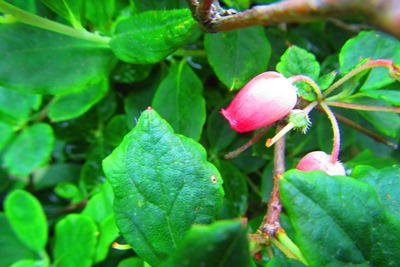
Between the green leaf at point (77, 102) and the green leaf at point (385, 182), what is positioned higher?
the green leaf at point (385, 182)

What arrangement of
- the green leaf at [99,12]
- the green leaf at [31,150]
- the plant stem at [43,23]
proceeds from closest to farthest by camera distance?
1. the plant stem at [43,23]
2. the green leaf at [99,12]
3. the green leaf at [31,150]

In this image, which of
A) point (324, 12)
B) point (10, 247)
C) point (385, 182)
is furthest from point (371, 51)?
point (10, 247)

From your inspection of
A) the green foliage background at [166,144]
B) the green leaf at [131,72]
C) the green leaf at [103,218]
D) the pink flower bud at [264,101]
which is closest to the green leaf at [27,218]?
the green foliage background at [166,144]

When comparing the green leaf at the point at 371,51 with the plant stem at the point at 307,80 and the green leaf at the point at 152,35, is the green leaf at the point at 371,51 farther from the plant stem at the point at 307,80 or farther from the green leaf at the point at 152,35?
the green leaf at the point at 152,35

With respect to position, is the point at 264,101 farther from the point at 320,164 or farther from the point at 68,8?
the point at 68,8

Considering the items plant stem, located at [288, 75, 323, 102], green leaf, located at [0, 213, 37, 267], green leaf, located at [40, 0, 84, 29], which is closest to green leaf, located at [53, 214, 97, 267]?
green leaf, located at [0, 213, 37, 267]

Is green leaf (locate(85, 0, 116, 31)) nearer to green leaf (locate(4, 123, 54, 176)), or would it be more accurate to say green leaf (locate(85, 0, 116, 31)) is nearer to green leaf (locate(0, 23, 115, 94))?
green leaf (locate(0, 23, 115, 94))
